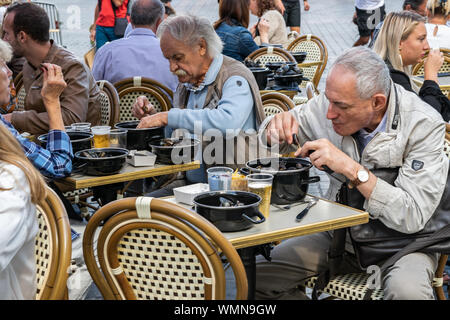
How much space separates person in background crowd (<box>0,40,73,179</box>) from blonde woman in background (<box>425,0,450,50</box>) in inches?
182

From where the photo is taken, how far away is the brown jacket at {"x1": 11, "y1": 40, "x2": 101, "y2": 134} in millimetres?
4125

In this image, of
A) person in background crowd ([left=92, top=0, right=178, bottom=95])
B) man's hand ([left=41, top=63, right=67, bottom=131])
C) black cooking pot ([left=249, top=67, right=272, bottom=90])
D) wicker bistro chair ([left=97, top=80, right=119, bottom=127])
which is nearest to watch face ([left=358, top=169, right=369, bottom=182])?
man's hand ([left=41, top=63, right=67, bottom=131])

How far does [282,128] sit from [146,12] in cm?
317

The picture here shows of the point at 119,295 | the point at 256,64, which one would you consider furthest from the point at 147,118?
the point at 256,64

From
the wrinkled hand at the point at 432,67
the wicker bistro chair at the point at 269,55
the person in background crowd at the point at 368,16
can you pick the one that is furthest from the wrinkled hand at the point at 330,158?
the person in background crowd at the point at 368,16

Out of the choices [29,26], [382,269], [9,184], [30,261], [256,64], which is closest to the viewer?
[9,184]

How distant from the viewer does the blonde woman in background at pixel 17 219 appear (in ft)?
6.11

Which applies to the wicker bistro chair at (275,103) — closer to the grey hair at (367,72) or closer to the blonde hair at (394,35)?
the blonde hair at (394,35)

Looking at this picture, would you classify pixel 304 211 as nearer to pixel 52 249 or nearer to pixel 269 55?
pixel 52 249

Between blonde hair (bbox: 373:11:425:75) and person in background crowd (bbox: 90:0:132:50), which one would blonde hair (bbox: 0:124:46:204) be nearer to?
blonde hair (bbox: 373:11:425:75)

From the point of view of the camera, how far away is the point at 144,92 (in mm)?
4973
